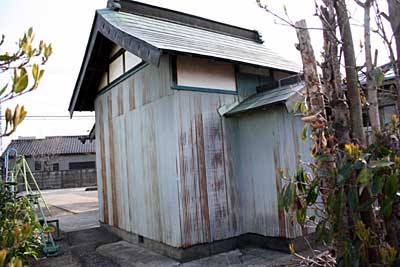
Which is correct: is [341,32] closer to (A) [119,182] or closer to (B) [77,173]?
(A) [119,182]

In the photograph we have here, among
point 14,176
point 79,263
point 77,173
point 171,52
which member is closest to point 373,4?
point 171,52

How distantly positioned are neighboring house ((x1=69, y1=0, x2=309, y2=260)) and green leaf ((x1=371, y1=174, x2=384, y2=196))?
2961 mm

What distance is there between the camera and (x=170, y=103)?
512 centimetres

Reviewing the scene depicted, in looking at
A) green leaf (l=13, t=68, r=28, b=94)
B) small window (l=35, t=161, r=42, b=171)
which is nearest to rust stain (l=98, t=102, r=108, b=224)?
green leaf (l=13, t=68, r=28, b=94)

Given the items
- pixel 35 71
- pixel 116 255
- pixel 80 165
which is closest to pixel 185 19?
pixel 116 255

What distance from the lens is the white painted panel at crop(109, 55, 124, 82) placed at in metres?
6.74

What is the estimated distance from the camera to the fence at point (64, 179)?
82.5ft

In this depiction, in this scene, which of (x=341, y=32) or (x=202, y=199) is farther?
(x=202, y=199)

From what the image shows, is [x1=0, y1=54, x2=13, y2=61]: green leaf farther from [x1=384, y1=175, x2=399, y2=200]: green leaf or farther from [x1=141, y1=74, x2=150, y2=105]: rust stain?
[x1=141, y1=74, x2=150, y2=105]: rust stain

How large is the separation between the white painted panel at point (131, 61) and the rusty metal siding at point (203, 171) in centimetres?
152

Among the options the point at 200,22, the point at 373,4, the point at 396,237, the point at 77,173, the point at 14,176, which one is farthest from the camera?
the point at 77,173

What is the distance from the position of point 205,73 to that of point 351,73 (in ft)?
12.2

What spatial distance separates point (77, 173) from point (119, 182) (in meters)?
20.8

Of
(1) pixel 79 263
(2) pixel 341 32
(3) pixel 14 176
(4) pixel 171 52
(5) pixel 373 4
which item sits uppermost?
(4) pixel 171 52
